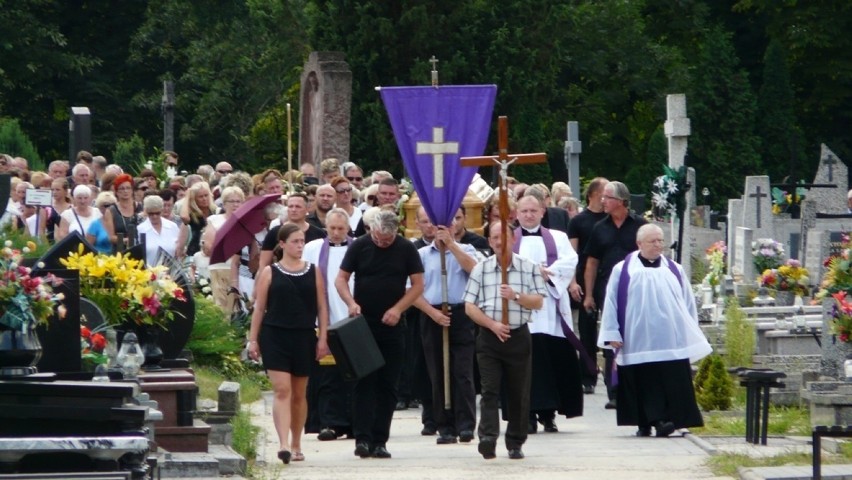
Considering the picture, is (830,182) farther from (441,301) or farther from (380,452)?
(380,452)

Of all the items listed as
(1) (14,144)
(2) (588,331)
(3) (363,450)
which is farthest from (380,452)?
(1) (14,144)

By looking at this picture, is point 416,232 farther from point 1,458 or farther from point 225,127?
point 225,127

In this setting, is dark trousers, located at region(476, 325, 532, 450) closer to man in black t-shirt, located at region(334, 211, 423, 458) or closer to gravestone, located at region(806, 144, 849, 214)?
man in black t-shirt, located at region(334, 211, 423, 458)

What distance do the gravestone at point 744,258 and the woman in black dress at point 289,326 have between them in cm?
1257

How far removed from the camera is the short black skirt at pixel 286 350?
526 inches

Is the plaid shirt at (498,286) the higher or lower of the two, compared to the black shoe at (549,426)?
higher

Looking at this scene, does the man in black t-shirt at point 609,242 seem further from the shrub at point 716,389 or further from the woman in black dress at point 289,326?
the woman in black dress at point 289,326

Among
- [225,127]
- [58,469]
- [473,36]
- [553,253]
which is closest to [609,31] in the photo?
[473,36]

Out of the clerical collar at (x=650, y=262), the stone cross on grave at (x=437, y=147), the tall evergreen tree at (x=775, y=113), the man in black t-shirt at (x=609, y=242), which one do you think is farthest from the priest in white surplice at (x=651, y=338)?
the tall evergreen tree at (x=775, y=113)

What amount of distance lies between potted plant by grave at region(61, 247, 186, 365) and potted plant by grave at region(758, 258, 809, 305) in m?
11.1

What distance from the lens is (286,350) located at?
13.4 m

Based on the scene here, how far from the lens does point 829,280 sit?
14.8m

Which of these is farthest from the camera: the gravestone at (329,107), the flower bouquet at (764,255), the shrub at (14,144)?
the shrub at (14,144)

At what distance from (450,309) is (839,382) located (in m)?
3.22
